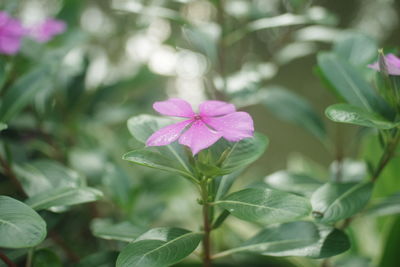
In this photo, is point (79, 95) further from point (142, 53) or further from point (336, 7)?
point (336, 7)

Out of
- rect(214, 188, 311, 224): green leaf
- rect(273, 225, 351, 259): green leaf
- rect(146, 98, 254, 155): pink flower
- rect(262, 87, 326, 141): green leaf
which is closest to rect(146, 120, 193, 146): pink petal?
rect(146, 98, 254, 155): pink flower

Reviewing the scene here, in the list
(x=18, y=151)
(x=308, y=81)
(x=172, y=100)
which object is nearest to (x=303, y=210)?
(x=172, y=100)

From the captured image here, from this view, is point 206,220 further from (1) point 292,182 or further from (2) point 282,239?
(1) point 292,182

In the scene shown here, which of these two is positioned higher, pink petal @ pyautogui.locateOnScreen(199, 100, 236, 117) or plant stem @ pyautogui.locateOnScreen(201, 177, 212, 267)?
pink petal @ pyautogui.locateOnScreen(199, 100, 236, 117)

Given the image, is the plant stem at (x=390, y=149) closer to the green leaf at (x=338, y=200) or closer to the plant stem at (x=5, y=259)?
the green leaf at (x=338, y=200)

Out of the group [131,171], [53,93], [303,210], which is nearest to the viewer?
[303,210]

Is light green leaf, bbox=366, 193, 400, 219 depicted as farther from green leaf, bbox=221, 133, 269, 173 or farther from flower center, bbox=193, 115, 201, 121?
flower center, bbox=193, 115, 201, 121
